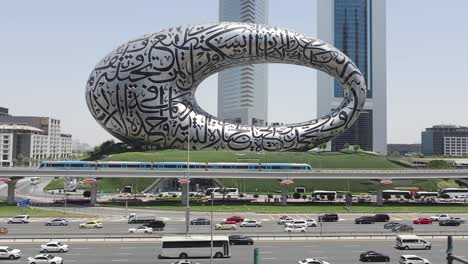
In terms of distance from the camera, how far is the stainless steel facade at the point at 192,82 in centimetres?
7069

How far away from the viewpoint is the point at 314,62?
7312 cm

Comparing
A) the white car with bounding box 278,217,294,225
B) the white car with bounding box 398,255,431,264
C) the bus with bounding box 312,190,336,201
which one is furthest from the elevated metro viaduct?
the white car with bounding box 398,255,431,264

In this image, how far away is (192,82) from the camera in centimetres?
7350

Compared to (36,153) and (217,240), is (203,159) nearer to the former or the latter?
(217,240)

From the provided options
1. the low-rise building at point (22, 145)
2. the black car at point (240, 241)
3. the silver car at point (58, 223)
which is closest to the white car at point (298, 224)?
the black car at point (240, 241)

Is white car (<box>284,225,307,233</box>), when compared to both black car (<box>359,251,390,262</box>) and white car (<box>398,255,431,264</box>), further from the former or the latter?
white car (<box>398,255,431,264</box>)

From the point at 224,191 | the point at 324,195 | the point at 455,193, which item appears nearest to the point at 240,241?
the point at 224,191

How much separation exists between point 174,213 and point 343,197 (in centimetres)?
2871

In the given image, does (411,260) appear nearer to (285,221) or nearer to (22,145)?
(285,221)

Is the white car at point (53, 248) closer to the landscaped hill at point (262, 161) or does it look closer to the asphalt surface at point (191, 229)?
the asphalt surface at point (191, 229)

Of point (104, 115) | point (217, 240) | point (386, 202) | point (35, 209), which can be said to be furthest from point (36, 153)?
point (217, 240)

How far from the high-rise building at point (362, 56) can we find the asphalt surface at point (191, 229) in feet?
461

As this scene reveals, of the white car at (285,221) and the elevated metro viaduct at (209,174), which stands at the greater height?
the elevated metro viaduct at (209,174)

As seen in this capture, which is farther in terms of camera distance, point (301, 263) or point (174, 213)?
point (174, 213)
